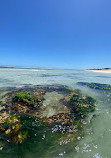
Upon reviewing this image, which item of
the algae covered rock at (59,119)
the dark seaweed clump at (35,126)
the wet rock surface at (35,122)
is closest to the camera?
the dark seaweed clump at (35,126)

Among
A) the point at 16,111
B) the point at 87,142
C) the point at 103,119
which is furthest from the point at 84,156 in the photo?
the point at 16,111

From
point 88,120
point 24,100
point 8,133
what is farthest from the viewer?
point 24,100

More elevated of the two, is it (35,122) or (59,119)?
(59,119)

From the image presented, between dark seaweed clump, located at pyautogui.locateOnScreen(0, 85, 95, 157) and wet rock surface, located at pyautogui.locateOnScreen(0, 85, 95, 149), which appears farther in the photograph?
wet rock surface, located at pyautogui.locateOnScreen(0, 85, 95, 149)

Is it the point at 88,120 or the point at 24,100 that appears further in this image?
the point at 24,100

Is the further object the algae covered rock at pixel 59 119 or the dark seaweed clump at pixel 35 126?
the algae covered rock at pixel 59 119

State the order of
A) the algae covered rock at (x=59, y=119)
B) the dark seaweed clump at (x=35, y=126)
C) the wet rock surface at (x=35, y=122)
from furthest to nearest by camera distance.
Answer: the algae covered rock at (x=59, y=119) → the wet rock surface at (x=35, y=122) → the dark seaweed clump at (x=35, y=126)

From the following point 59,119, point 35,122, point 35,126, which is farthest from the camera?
point 59,119

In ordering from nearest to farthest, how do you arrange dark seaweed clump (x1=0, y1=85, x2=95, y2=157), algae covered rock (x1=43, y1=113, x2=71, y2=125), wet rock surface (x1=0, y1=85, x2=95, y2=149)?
dark seaweed clump (x1=0, y1=85, x2=95, y2=157) < wet rock surface (x1=0, y1=85, x2=95, y2=149) < algae covered rock (x1=43, y1=113, x2=71, y2=125)

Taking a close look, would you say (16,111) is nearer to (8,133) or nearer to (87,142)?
(8,133)

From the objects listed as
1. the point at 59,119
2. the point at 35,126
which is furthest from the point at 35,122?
the point at 59,119

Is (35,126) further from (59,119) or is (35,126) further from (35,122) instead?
(59,119)

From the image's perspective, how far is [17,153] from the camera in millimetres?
4133

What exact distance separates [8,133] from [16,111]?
2.61 m
